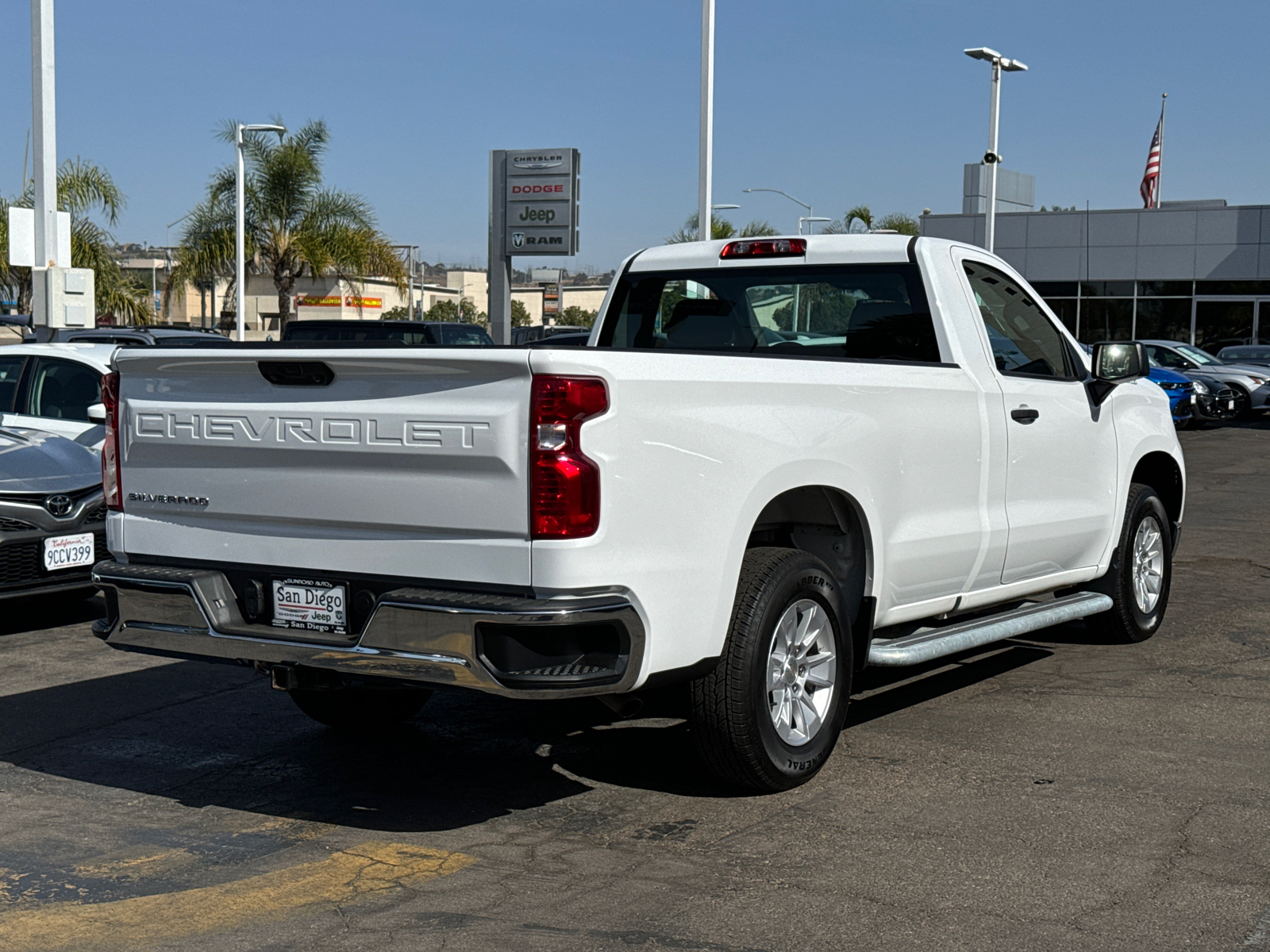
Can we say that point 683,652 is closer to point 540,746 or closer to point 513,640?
point 513,640

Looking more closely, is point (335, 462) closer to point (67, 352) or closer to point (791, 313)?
point (791, 313)

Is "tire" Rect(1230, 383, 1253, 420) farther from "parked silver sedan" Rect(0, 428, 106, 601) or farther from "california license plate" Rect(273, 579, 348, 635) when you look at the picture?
"california license plate" Rect(273, 579, 348, 635)

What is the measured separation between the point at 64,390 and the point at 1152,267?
40.1 meters

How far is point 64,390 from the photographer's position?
35.9ft

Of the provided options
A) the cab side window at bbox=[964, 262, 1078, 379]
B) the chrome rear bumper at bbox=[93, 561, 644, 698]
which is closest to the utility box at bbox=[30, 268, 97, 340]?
the cab side window at bbox=[964, 262, 1078, 379]

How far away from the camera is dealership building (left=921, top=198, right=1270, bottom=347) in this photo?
44.0m

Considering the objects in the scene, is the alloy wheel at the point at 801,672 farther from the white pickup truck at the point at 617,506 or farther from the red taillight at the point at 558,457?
the red taillight at the point at 558,457

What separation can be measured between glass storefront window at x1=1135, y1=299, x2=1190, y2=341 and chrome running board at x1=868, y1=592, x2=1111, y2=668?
40.4 meters

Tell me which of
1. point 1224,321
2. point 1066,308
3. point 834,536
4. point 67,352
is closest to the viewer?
point 834,536

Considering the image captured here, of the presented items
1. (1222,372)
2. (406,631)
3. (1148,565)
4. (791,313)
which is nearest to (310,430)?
(406,631)

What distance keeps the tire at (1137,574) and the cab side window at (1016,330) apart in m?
1.04

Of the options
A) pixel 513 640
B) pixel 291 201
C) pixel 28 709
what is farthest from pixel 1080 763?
pixel 291 201

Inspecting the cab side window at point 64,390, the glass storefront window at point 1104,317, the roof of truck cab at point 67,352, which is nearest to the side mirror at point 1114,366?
the roof of truck cab at point 67,352

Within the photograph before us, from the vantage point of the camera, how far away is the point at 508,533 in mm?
4363
